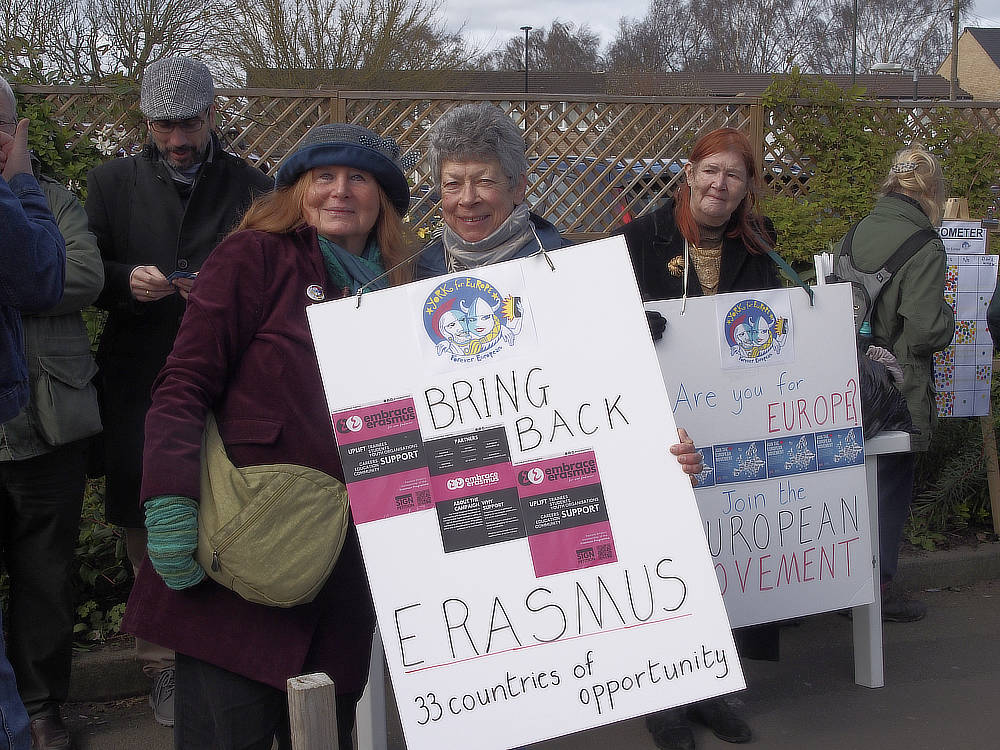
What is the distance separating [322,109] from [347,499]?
496cm

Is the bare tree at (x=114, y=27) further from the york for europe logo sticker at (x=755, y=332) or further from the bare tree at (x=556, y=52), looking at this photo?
the bare tree at (x=556, y=52)

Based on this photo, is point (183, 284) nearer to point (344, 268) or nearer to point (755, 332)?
point (344, 268)

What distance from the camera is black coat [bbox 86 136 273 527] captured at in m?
3.20

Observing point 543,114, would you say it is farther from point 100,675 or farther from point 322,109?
point 100,675

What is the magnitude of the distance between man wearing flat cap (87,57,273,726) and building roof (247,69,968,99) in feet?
14.2

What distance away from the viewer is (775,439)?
3.17 meters

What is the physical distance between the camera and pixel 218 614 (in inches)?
77.2

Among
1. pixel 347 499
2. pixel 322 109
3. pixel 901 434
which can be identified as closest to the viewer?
pixel 347 499

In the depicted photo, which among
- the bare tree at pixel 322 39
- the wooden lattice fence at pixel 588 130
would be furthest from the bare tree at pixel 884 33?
the wooden lattice fence at pixel 588 130

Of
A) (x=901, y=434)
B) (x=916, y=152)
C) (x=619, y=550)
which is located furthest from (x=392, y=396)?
(x=916, y=152)

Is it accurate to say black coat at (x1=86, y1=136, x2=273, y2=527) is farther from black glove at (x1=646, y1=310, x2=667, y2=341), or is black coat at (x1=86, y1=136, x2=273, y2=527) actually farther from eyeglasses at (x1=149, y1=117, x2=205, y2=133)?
black glove at (x1=646, y1=310, x2=667, y2=341)

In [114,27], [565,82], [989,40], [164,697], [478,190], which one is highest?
[565,82]

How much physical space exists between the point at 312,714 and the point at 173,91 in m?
2.31

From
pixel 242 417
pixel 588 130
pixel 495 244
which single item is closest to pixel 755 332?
pixel 495 244
